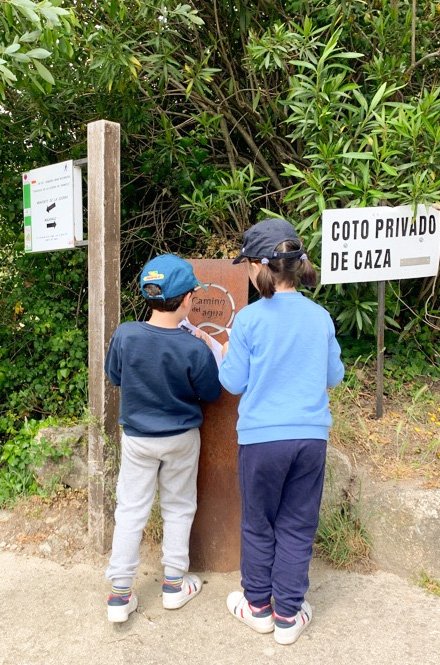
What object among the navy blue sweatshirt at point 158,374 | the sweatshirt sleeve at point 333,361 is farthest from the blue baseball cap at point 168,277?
the sweatshirt sleeve at point 333,361

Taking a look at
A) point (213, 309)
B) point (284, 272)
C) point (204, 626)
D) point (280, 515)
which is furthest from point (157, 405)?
point (204, 626)

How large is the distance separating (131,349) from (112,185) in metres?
1.04

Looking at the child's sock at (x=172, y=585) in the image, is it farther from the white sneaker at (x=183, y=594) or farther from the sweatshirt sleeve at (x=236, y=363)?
the sweatshirt sleeve at (x=236, y=363)

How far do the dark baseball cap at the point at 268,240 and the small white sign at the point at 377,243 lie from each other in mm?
1069

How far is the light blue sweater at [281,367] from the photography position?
2363 mm

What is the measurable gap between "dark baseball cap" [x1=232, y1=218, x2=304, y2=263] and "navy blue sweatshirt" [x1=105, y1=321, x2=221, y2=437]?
1.68 feet

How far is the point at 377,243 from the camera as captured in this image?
11.5 feet

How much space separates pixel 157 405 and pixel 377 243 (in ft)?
5.83

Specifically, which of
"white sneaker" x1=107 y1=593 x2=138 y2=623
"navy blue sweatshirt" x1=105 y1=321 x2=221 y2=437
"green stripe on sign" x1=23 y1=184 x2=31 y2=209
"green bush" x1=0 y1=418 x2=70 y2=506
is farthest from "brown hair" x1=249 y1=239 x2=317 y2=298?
"green bush" x1=0 y1=418 x2=70 y2=506

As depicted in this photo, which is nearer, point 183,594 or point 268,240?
point 268,240

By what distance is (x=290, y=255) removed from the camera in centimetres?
237

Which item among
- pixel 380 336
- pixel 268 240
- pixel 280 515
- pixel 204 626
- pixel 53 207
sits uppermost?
pixel 53 207

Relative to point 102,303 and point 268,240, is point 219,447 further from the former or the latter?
point 268,240

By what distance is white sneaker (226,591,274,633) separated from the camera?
2551 millimetres
